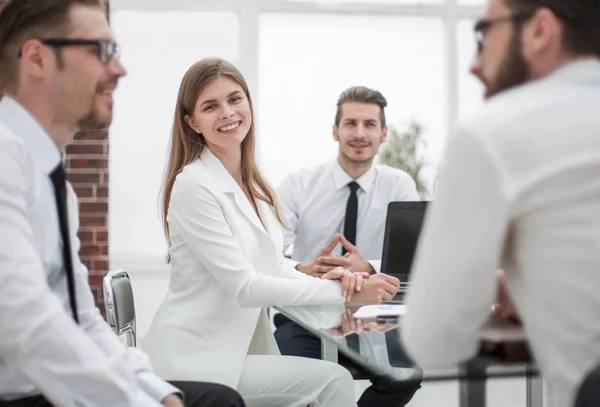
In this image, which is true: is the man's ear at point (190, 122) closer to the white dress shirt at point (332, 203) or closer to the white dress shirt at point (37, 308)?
the white dress shirt at point (37, 308)

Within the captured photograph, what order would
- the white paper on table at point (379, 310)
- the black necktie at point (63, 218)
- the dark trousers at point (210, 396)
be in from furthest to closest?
the white paper on table at point (379, 310), the dark trousers at point (210, 396), the black necktie at point (63, 218)

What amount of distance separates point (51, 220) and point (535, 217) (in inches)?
33.3

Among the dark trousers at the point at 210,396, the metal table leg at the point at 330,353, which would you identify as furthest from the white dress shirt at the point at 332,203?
the dark trousers at the point at 210,396

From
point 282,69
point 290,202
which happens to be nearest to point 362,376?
point 290,202

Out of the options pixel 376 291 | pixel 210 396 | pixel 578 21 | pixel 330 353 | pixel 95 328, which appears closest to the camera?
pixel 578 21

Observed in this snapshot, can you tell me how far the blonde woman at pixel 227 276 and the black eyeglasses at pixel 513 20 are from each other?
1.24 m

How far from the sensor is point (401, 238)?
2.97m

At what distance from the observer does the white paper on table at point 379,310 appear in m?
2.19

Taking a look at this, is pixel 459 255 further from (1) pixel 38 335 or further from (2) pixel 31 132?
(2) pixel 31 132

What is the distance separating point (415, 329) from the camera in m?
1.10

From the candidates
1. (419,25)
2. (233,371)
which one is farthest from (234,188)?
(419,25)

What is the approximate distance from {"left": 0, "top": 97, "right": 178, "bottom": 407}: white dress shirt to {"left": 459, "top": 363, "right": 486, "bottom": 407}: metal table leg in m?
0.52

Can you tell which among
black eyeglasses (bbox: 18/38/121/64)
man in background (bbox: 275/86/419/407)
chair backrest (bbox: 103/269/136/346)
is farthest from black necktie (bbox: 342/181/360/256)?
black eyeglasses (bbox: 18/38/121/64)

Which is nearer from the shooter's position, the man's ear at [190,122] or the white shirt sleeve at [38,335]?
the white shirt sleeve at [38,335]
